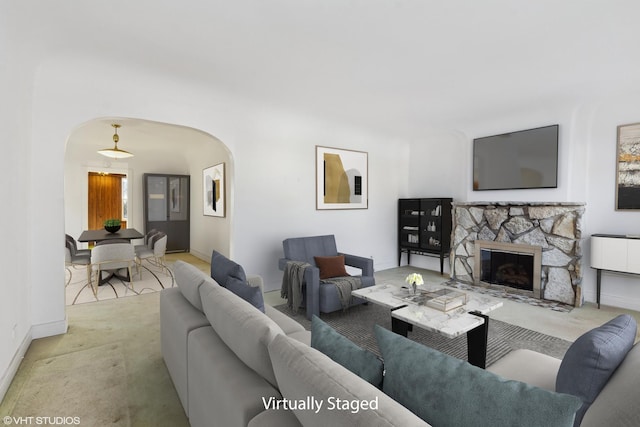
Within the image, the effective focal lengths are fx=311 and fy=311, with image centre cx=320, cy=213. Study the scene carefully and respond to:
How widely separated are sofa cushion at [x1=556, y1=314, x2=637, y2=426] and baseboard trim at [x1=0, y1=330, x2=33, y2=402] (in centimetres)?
316

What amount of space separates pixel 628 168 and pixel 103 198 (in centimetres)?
1050

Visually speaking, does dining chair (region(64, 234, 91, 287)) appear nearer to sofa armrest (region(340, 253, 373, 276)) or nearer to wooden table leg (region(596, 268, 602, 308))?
sofa armrest (region(340, 253, 373, 276))

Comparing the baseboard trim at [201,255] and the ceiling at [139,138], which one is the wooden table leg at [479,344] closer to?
the ceiling at [139,138]

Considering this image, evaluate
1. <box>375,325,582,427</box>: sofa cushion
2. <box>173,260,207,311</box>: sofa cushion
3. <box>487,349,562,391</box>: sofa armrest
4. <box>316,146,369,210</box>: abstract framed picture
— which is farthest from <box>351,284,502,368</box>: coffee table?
<box>316,146,369,210</box>: abstract framed picture

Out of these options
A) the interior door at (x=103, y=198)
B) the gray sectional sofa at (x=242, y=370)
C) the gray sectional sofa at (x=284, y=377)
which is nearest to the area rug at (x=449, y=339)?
the gray sectional sofa at (x=284, y=377)

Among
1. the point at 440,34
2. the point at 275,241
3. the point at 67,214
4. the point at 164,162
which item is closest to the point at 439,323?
the point at 440,34

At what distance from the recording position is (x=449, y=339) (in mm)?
2965

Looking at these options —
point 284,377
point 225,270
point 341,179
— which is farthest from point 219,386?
point 341,179

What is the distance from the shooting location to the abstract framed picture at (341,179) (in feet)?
16.5

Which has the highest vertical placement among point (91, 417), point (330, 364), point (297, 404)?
point (330, 364)

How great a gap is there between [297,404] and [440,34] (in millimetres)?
2751

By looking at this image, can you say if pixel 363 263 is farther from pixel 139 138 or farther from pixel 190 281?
pixel 139 138

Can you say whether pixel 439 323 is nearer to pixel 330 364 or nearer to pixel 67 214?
pixel 330 364

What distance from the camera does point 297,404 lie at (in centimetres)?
92
